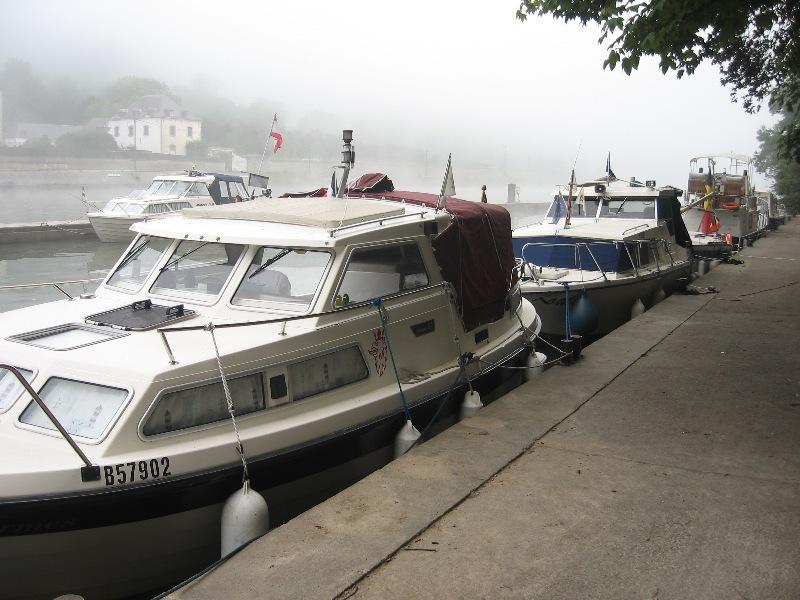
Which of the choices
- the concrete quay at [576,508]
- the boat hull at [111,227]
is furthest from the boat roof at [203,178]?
the concrete quay at [576,508]

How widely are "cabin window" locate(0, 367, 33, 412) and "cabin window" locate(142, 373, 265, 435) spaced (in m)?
1.10

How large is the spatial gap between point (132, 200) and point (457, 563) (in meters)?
30.7

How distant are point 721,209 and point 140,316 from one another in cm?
2445

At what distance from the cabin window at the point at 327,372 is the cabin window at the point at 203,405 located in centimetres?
34

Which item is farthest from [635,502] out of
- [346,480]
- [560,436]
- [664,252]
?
[664,252]

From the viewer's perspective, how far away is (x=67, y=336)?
617 centimetres

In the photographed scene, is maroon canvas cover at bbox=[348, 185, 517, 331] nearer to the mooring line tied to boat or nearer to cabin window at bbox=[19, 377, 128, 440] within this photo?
the mooring line tied to boat

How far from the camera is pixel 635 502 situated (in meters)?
5.32

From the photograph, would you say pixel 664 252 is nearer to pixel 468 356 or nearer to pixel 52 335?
pixel 468 356

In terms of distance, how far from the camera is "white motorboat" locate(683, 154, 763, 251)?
2211 centimetres

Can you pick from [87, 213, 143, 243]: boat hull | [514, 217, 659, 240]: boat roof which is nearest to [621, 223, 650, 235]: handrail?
[514, 217, 659, 240]: boat roof

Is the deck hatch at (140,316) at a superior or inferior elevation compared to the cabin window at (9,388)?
superior

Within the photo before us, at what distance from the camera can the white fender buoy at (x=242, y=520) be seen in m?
5.11

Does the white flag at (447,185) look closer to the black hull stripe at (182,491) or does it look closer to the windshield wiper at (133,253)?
the black hull stripe at (182,491)
